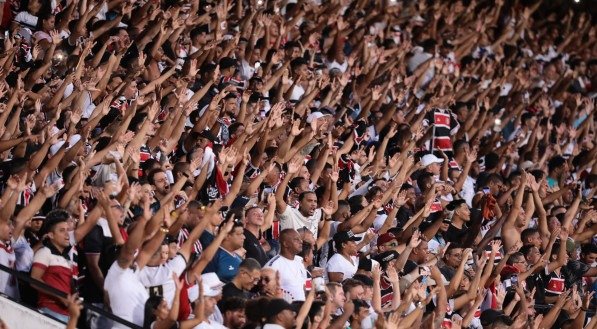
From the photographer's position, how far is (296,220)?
10.5 meters

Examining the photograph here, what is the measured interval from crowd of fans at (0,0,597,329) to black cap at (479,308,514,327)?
40 millimetres

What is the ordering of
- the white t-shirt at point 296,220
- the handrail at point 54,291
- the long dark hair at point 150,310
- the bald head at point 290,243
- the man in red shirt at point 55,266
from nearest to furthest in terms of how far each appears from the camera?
1. the handrail at point 54,291
2. the long dark hair at point 150,310
3. the man in red shirt at point 55,266
4. the bald head at point 290,243
5. the white t-shirt at point 296,220

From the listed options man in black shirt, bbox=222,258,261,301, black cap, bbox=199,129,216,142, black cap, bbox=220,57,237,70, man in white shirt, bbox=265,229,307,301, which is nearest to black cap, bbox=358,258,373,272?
man in white shirt, bbox=265,229,307,301

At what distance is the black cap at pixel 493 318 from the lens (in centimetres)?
961

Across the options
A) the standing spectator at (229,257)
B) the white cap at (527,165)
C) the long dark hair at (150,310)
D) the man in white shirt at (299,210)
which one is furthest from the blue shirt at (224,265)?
the white cap at (527,165)

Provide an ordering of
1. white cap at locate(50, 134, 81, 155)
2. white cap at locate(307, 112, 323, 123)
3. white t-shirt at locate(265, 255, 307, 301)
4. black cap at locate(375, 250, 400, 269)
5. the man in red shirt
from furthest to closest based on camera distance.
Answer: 1. white cap at locate(307, 112, 323, 123)
2. white cap at locate(50, 134, 81, 155)
3. black cap at locate(375, 250, 400, 269)
4. white t-shirt at locate(265, 255, 307, 301)
5. the man in red shirt

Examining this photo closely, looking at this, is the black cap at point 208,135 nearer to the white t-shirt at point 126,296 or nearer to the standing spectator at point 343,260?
the standing spectator at point 343,260

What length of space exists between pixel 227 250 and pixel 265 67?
5215 millimetres

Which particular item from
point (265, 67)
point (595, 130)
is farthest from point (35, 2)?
point (595, 130)

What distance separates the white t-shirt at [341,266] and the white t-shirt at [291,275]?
760mm

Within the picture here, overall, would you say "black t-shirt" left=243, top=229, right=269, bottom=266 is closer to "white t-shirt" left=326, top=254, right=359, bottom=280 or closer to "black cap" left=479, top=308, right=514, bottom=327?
"white t-shirt" left=326, top=254, right=359, bottom=280

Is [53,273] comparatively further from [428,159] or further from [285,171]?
[428,159]

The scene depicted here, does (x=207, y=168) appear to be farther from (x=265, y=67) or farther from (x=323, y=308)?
(x=265, y=67)

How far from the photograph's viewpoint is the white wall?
782 cm
